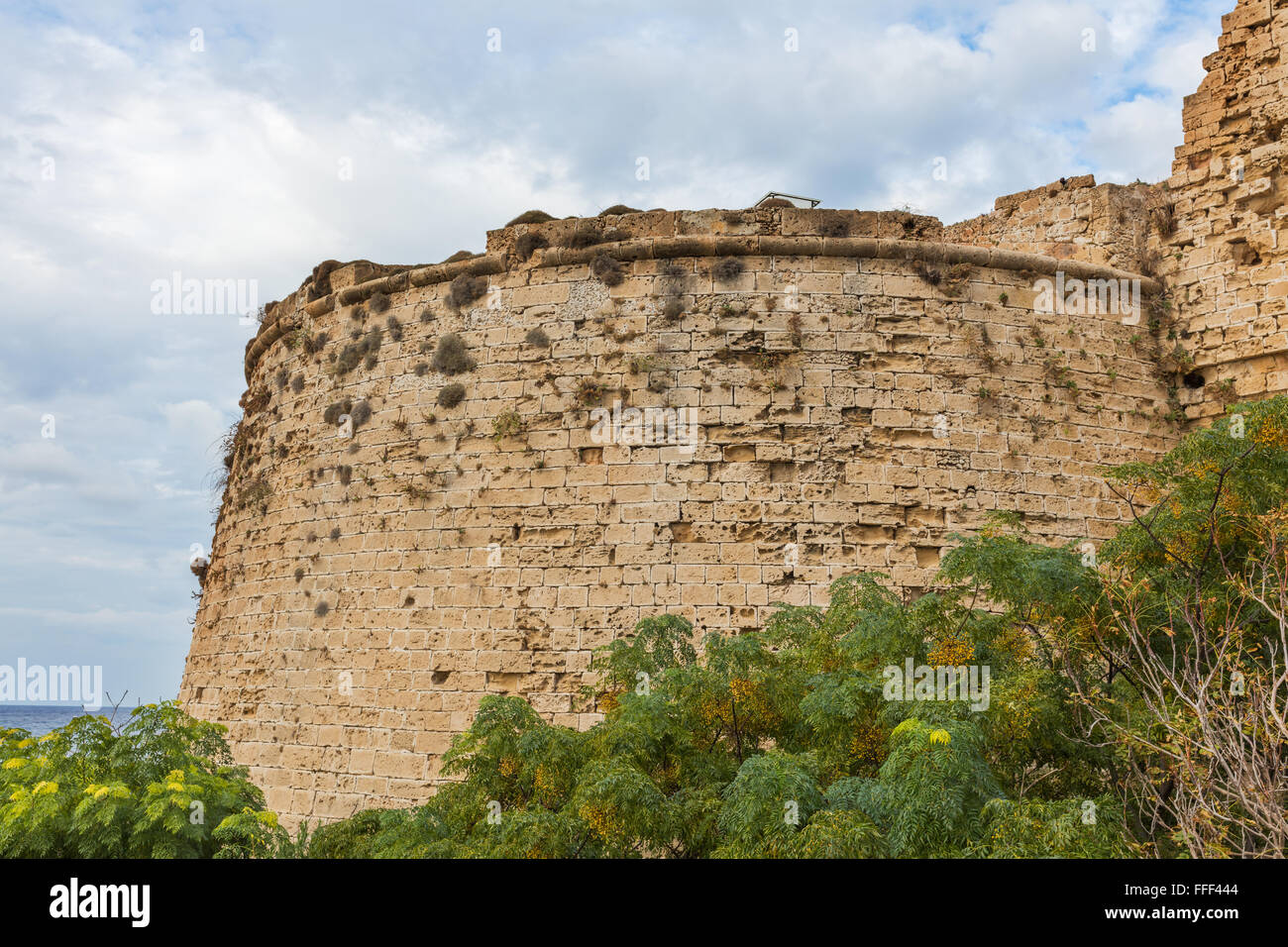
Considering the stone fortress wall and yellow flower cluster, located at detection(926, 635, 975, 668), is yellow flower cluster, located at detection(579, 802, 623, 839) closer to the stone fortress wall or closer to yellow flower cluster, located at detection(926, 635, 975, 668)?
yellow flower cluster, located at detection(926, 635, 975, 668)

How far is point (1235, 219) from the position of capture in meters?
9.44

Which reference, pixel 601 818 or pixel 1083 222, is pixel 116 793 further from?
pixel 1083 222

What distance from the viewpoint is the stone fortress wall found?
841 cm

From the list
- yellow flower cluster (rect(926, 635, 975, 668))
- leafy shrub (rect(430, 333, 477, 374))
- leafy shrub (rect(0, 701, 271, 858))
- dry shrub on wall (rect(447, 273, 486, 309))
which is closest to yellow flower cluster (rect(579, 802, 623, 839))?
leafy shrub (rect(0, 701, 271, 858))

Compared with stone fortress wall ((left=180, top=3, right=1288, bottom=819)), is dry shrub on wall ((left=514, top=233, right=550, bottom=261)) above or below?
above

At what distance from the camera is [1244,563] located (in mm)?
5332

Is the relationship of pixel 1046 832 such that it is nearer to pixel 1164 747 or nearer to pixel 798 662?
pixel 1164 747

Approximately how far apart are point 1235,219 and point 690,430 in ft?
19.1

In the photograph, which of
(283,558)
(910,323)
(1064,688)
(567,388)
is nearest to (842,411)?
(910,323)

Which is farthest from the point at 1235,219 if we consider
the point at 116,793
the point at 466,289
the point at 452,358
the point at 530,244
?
the point at 116,793

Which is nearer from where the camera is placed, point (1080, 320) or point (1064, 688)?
point (1064, 688)

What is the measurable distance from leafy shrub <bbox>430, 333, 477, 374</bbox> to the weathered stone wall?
98 mm

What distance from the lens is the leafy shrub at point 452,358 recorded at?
9.48m
